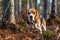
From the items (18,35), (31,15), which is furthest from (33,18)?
(18,35)

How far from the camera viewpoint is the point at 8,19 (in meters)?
10.3

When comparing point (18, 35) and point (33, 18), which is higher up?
point (33, 18)

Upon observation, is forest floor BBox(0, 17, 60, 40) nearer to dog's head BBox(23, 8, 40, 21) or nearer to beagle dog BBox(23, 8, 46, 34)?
beagle dog BBox(23, 8, 46, 34)

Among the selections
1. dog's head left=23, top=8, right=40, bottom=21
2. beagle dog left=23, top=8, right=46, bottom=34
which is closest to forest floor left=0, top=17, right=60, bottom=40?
beagle dog left=23, top=8, right=46, bottom=34

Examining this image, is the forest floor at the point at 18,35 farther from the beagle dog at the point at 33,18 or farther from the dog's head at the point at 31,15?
the dog's head at the point at 31,15

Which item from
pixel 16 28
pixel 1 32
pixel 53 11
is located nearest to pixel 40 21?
pixel 16 28

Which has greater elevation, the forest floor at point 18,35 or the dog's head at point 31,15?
the dog's head at point 31,15

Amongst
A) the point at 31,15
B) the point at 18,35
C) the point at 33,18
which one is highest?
the point at 31,15

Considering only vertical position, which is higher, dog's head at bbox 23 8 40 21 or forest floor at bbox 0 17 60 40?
dog's head at bbox 23 8 40 21

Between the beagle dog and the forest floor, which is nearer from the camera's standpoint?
the forest floor

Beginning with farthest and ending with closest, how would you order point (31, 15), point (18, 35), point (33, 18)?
point (33, 18), point (31, 15), point (18, 35)

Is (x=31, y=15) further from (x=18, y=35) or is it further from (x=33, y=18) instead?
(x=18, y=35)

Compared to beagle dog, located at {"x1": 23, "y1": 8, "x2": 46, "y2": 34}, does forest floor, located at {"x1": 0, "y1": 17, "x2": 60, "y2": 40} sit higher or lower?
lower

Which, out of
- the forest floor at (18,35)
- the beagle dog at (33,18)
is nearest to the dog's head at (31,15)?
the beagle dog at (33,18)
